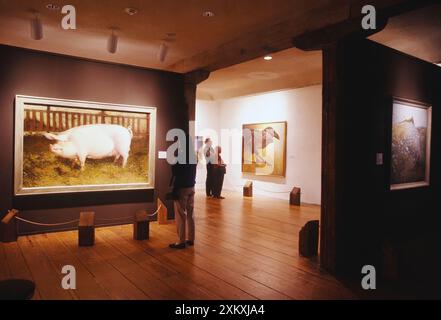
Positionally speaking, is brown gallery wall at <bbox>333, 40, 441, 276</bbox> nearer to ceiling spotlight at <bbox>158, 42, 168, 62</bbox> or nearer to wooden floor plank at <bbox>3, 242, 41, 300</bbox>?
ceiling spotlight at <bbox>158, 42, 168, 62</bbox>

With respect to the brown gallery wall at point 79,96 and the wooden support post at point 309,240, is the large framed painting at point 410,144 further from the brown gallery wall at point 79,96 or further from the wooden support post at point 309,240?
the brown gallery wall at point 79,96

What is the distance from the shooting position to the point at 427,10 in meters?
4.63

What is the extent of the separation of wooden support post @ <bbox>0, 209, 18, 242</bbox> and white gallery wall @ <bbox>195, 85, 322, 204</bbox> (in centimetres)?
693

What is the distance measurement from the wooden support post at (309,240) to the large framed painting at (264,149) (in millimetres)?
5314

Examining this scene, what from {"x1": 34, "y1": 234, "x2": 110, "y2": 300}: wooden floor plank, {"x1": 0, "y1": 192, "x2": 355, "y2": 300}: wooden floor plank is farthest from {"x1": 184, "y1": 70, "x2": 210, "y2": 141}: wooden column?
{"x1": 34, "y1": 234, "x2": 110, "y2": 300}: wooden floor plank

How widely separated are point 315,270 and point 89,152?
4.38 metres

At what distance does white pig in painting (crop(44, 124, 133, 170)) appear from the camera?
590 cm

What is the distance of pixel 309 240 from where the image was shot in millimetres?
4652

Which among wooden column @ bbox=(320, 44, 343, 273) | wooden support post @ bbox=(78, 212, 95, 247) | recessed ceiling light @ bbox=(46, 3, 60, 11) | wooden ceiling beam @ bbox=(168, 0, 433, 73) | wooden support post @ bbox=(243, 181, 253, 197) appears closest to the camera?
wooden ceiling beam @ bbox=(168, 0, 433, 73)

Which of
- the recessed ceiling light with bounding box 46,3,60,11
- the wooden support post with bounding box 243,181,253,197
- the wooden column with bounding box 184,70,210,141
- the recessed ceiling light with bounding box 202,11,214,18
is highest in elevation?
the recessed ceiling light with bounding box 202,11,214,18

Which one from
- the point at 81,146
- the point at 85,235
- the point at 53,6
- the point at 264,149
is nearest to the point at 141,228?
the point at 85,235

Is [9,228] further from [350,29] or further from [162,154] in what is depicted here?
[350,29]

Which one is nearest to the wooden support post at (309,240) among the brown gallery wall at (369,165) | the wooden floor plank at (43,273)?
the brown gallery wall at (369,165)
